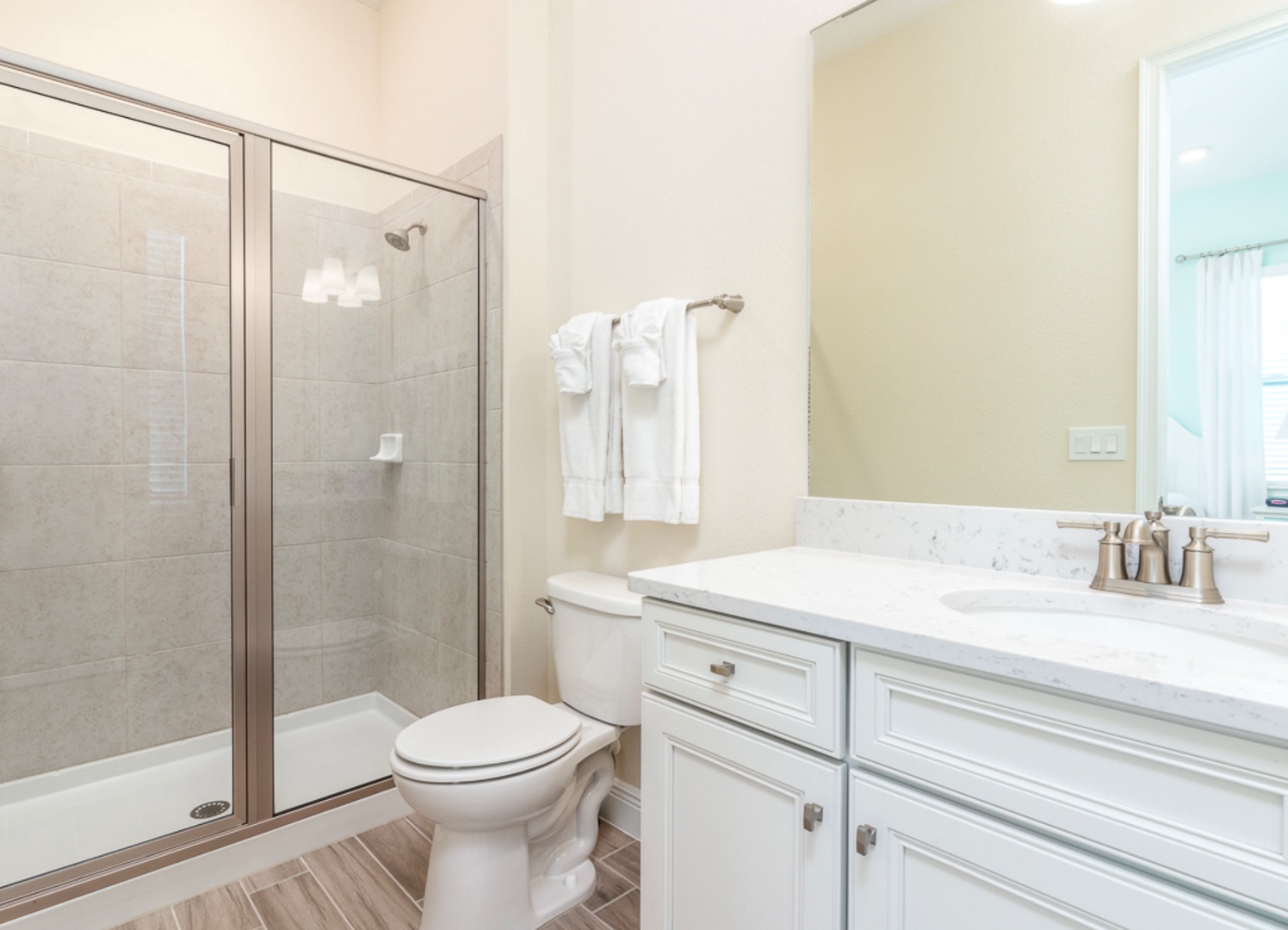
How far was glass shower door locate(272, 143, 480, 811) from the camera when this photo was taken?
1.85m

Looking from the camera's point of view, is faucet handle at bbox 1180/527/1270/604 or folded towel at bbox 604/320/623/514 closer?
faucet handle at bbox 1180/527/1270/604

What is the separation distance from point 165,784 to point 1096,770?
2.19 meters

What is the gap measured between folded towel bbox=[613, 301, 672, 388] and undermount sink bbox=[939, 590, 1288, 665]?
843 mm

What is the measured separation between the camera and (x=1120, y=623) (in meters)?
0.93

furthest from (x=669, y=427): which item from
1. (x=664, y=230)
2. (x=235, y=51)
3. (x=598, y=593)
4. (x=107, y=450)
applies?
(x=235, y=51)

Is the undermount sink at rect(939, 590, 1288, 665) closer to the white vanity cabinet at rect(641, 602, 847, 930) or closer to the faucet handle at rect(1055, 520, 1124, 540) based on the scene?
the faucet handle at rect(1055, 520, 1124, 540)

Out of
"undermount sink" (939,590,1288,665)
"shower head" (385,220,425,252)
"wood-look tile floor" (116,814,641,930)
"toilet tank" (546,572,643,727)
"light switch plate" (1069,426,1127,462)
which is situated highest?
"shower head" (385,220,425,252)

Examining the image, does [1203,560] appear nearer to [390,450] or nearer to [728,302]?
[728,302]

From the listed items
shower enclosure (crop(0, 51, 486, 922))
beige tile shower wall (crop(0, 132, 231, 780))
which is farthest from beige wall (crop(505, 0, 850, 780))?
beige tile shower wall (crop(0, 132, 231, 780))

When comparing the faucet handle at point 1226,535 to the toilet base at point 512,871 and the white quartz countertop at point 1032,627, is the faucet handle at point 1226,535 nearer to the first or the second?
the white quartz countertop at point 1032,627

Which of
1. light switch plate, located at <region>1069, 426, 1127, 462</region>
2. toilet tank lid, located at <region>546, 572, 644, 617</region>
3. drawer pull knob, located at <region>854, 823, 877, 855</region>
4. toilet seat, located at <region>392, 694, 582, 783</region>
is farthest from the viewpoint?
toilet tank lid, located at <region>546, 572, 644, 617</region>

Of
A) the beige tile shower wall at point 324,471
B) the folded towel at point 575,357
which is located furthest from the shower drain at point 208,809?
the folded towel at point 575,357

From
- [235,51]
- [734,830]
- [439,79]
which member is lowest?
[734,830]

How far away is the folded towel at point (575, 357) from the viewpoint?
A: 5.84ft
